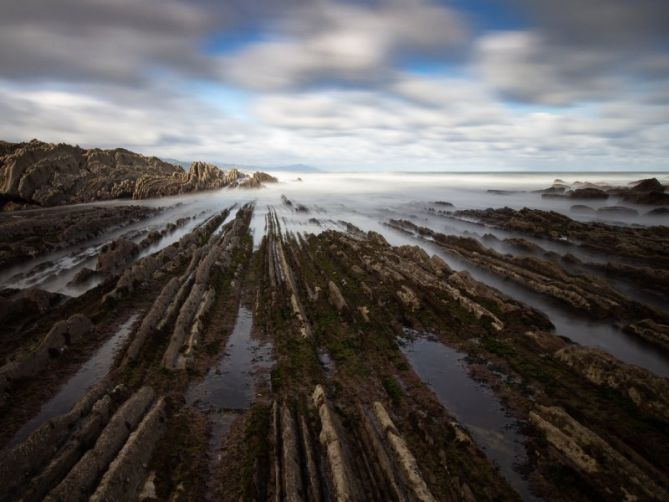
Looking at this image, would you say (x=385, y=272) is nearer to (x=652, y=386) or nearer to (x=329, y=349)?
(x=329, y=349)

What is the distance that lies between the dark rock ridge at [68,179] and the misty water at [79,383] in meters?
62.4

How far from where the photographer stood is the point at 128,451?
8.98 meters

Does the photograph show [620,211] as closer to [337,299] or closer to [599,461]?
[337,299]

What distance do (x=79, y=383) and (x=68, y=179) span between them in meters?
77.9

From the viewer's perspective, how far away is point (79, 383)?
13.0 meters

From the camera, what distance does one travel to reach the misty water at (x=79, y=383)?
10.8 m

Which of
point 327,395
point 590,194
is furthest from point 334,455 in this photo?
point 590,194

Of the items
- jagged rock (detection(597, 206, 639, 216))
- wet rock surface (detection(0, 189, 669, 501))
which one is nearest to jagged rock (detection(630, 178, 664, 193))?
jagged rock (detection(597, 206, 639, 216))

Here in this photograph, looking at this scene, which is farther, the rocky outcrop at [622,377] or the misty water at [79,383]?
the rocky outcrop at [622,377]

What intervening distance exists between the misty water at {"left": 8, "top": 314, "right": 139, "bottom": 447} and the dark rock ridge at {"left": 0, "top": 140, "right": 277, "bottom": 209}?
6237 cm

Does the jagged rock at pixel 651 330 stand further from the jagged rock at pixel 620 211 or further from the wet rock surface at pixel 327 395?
the jagged rock at pixel 620 211

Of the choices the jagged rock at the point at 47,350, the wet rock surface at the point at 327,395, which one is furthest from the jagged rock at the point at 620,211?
the jagged rock at the point at 47,350

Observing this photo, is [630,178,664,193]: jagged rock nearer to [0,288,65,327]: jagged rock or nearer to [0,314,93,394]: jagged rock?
[0,314,93,394]: jagged rock

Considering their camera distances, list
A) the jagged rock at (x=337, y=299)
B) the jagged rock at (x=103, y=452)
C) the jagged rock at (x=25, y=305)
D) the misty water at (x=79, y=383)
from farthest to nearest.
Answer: the jagged rock at (x=337, y=299)
the jagged rock at (x=25, y=305)
the misty water at (x=79, y=383)
the jagged rock at (x=103, y=452)
